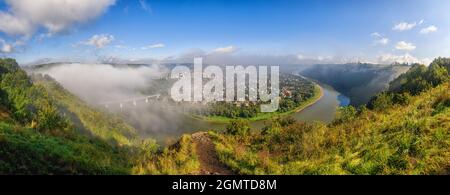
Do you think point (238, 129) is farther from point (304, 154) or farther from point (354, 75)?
point (354, 75)

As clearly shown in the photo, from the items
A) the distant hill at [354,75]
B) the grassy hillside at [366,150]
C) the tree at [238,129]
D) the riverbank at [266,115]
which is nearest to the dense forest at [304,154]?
the grassy hillside at [366,150]

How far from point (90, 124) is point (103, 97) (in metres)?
30.3

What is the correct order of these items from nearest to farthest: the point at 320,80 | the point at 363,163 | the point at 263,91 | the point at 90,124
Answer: the point at 363,163, the point at 90,124, the point at 263,91, the point at 320,80

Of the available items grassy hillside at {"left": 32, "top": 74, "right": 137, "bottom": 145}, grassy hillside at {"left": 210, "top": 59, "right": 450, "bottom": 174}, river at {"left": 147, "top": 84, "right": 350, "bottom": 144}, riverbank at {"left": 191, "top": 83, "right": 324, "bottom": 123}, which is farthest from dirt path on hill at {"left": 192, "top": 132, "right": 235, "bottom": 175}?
river at {"left": 147, "top": 84, "right": 350, "bottom": 144}

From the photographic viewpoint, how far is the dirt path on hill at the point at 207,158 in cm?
640

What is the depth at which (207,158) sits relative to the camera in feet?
24.5

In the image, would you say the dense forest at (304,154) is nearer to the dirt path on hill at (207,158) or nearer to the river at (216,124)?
the dirt path on hill at (207,158)

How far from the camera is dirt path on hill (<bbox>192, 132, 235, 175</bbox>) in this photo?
21.0ft

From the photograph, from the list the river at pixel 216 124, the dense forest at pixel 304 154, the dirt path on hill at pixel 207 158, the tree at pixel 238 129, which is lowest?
the river at pixel 216 124

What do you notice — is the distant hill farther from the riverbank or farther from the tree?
the tree

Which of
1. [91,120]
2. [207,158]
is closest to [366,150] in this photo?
[207,158]
